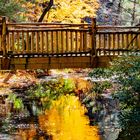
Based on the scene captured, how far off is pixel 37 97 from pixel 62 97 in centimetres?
97

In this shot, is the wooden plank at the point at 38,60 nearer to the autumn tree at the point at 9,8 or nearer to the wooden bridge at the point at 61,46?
the wooden bridge at the point at 61,46

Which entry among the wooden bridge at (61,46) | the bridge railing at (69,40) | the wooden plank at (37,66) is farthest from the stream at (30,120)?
the bridge railing at (69,40)

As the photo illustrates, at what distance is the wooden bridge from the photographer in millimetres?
14734

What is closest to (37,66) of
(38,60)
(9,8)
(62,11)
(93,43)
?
(38,60)

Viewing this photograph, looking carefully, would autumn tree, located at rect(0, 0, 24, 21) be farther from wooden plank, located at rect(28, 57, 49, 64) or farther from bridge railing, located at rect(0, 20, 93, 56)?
wooden plank, located at rect(28, 57, 49, 64)

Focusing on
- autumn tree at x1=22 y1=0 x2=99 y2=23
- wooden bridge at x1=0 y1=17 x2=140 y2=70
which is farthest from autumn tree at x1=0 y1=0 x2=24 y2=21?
wooden bridge at x1=0 y1=17 x2=140 y2=70

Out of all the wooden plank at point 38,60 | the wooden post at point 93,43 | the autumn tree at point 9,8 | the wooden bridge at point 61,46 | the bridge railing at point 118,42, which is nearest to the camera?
the wooden bridge at point 61,46

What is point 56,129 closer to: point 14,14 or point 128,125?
point 128,125

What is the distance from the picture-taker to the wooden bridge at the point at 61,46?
14.7 metres

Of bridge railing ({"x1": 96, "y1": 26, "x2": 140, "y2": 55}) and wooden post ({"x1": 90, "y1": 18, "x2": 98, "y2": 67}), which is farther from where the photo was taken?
bridge railing ({"x1": 96, "y1": 26, "x2": 140, "y2": 55})

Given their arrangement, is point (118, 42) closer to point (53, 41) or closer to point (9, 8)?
point (53, 41)

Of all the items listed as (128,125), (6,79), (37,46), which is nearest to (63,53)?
(37,46)

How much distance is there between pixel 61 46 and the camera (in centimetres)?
1509

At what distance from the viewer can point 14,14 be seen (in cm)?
2142
